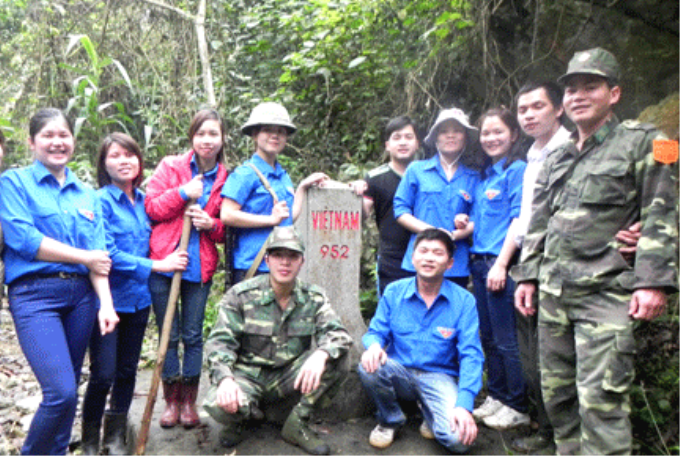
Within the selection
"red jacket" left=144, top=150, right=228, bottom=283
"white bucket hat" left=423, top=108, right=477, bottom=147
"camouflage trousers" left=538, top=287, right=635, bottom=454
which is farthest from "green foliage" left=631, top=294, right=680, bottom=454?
"red jacket" left=144, top=150, right=228, bottom=283

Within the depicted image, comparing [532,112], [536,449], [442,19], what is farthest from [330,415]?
[442,19]

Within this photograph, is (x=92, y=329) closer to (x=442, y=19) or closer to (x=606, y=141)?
(x=606, y=141)

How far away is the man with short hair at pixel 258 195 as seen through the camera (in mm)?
3752

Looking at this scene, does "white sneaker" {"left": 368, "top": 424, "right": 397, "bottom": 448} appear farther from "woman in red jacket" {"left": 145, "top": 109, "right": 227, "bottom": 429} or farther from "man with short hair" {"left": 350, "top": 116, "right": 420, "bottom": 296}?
"woman in red jacket" {"left": 145, "top": 109, "right": 227, "bottom": 429}

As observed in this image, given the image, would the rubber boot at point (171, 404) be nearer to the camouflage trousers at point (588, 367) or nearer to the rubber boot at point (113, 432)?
the rubber boot at point (113, 432)

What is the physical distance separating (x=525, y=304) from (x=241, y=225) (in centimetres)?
177

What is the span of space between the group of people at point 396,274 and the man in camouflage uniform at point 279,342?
0.5 inches

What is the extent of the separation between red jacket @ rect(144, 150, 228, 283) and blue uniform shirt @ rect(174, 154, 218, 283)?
0.02 metres

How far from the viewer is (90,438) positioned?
11.2 ft

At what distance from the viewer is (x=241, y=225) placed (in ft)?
12.3

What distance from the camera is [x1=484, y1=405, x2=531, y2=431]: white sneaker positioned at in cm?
382

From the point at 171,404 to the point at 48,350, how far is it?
1182 mm

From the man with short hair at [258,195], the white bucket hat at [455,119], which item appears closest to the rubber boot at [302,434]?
the man with short hair at [258,195]

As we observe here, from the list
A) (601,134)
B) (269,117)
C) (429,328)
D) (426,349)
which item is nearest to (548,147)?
(601,134)
